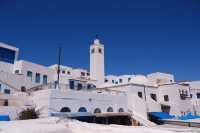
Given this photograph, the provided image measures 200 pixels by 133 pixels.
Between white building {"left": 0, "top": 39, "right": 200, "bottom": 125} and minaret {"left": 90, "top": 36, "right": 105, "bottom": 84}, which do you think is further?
minaret {"left": 90, "top": 36, "right": 105, "bottom": 84}

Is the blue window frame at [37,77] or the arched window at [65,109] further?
the blue window frame at [37,77]

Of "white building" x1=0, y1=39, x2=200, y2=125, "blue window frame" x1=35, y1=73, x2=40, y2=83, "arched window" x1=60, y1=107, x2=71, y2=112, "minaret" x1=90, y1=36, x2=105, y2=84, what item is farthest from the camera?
"minaret" x1=90, y1=36, x2=105, y2=84

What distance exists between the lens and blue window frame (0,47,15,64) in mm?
32841

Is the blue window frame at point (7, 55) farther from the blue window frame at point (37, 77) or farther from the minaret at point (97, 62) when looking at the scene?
the minaret at point (97, 62)

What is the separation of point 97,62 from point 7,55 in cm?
1906

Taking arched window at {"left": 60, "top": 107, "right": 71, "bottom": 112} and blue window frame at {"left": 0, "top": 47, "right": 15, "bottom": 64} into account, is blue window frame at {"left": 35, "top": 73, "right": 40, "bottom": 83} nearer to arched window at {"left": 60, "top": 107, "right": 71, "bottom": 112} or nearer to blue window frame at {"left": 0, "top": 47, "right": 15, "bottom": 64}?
blue window frame at {"left": 0, "top": 47, "right": 15, "bottom": 64}

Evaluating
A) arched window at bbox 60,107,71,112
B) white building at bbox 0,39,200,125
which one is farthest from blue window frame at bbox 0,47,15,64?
arched window at bbox 60,107,71,112

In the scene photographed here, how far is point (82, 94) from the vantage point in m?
25.4

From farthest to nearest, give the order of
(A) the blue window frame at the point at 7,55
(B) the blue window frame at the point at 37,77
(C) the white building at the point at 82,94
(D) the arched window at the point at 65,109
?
(B) the blue window frame at the point at 37,77, (A) the blue window frame at the point at 7,55, (D) the arched window at the point at 65,109, (C) the white building at the point at 82,94

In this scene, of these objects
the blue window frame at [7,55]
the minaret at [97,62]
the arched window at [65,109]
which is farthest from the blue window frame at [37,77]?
the minaret at [97,62]

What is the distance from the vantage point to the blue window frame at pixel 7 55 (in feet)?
108

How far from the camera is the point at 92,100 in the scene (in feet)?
86.4

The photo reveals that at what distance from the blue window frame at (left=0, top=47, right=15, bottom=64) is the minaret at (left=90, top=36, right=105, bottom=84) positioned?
17.0 m

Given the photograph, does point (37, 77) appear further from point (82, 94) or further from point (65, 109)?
point (65, 109)
